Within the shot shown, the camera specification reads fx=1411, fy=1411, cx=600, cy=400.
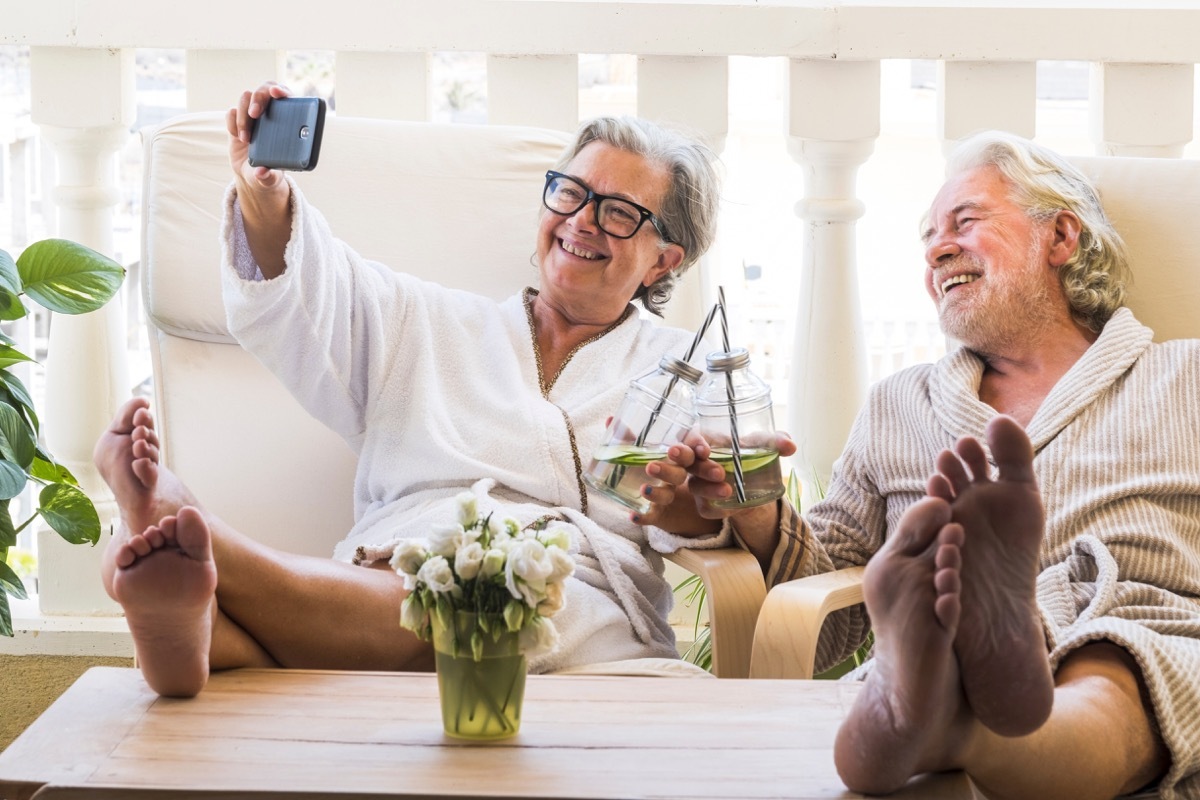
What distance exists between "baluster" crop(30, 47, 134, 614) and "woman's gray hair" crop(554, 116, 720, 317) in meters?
0.87

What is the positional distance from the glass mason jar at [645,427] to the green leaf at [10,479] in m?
0.86

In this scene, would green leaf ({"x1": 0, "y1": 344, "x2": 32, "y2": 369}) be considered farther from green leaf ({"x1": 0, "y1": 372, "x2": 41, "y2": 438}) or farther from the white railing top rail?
the white railing top rail

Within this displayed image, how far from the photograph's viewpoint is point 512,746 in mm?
1274

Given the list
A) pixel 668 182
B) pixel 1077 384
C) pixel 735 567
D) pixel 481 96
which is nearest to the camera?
pixel 735 567

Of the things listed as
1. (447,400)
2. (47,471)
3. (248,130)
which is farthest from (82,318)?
(248,130)

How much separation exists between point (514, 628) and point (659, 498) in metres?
0.39

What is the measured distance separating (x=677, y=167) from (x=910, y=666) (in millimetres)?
1076

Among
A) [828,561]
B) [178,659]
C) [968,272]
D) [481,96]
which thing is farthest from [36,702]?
[481,96]

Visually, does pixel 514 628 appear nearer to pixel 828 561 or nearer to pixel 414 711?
pixel 414 711

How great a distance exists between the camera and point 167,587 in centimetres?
129

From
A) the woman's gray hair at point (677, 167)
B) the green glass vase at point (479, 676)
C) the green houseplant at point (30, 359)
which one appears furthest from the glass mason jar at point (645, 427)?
the green houseplant at point (30, 359)

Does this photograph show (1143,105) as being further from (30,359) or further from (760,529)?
(30,359)

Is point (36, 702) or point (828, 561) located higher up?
point (828, 561)

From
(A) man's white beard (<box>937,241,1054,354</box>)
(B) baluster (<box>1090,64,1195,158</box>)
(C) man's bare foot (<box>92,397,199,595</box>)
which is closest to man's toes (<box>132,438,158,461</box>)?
(C) man's bare foot (<box>92,397,199,595</box>)
